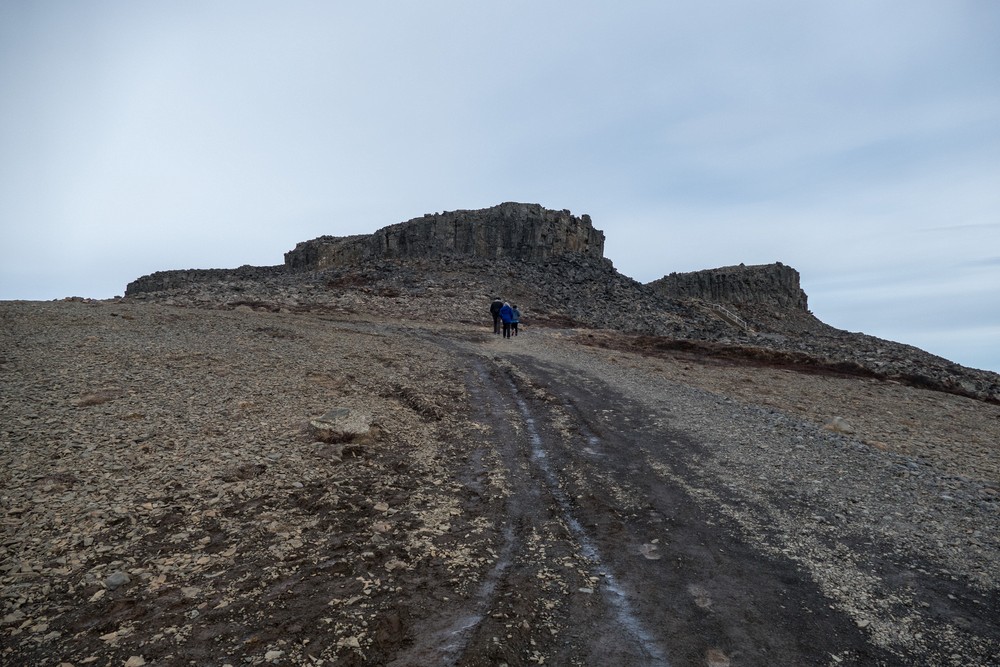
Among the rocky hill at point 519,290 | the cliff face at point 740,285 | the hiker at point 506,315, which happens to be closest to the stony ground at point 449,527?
the hiker at point 506,315

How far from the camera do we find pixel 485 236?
2406 inches

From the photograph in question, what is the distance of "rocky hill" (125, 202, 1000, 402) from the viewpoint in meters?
29.8

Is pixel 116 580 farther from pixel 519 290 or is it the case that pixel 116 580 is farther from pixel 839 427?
pixel 519 290

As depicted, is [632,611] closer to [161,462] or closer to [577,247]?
[161,462]

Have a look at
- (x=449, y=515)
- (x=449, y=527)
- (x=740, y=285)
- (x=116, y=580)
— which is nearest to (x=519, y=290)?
(x=449, y=515)

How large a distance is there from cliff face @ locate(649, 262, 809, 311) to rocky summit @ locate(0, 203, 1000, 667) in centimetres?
8558

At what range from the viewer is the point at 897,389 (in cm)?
2239

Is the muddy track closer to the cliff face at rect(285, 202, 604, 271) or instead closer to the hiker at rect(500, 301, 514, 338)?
the hiker at rect(500, 301, 514, 338)

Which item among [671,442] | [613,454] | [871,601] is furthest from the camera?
[671,442]

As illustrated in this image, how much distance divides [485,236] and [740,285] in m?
Answer: 61.1

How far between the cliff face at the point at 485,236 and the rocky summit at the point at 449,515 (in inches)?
1762

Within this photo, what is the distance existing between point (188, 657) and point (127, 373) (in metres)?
8.67

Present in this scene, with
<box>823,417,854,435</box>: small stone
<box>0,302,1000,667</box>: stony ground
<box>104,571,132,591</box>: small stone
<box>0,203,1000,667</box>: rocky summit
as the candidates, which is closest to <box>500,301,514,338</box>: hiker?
<box>0,203,1000,667</box>: rocky summit

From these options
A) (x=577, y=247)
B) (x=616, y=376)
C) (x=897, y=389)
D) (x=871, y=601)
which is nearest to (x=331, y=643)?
(x=871, y=601)
